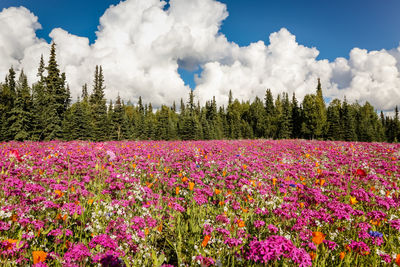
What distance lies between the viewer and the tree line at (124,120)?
33322 mm

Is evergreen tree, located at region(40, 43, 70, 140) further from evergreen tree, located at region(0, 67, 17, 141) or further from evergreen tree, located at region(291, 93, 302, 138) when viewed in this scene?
evergreen tree, located at region(291, 93, 302, 138)

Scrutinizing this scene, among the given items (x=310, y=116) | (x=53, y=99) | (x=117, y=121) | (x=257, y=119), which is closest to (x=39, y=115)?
(x=53, y=99)

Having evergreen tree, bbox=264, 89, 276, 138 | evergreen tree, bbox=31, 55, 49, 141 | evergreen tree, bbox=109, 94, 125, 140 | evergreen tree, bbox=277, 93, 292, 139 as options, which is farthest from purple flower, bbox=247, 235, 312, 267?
evergreen tree, bbox=264, 89, 276, 138

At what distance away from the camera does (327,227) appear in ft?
14.9

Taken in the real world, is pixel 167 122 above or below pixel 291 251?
above

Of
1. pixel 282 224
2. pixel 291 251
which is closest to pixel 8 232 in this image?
pixel 291 251

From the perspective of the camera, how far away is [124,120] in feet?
158

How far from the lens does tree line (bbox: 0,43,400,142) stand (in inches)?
1312

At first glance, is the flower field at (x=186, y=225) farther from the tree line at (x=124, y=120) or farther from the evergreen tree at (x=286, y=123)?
the evergreen tree at (x=286, y=123)

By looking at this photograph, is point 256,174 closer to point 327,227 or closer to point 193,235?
point 327,227

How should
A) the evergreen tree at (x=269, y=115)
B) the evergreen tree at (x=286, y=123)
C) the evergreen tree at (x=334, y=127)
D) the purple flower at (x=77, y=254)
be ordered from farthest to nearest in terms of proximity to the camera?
the evergreen tree at (x=269, y=115) < the evergreen tree at (x=286, y=123) < the evergreen tree at (x=334, y=127) < the purple flower at (x=77, y=254)

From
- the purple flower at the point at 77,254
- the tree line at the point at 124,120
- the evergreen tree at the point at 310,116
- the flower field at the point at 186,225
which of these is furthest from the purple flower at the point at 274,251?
the evergreen tree at the point at 310,116

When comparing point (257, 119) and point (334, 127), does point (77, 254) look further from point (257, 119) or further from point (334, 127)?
point (257, 119)

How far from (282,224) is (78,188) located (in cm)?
459
